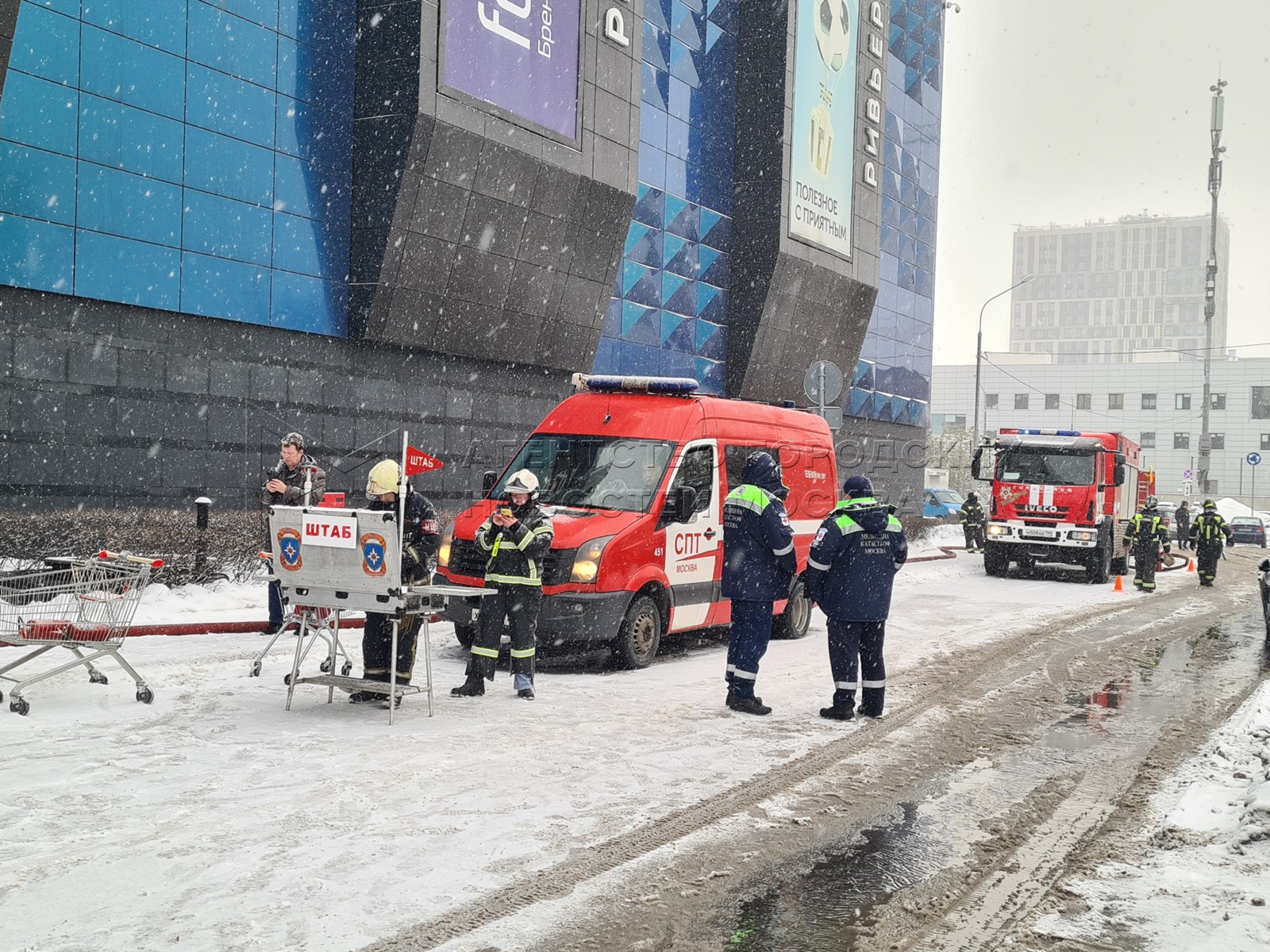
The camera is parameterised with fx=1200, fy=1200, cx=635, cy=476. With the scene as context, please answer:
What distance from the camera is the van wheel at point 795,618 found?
519 inches

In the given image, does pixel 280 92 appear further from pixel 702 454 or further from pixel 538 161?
pixel 702 454

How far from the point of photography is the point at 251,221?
63.4 ft

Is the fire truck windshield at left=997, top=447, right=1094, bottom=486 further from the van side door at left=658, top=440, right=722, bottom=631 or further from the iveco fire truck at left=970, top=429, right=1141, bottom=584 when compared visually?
the van side door at left=658, top=440, right=722, bottom=631

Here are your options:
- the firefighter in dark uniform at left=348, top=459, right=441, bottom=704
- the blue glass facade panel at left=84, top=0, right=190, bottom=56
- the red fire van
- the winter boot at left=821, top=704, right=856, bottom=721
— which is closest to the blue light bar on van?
the red fire van

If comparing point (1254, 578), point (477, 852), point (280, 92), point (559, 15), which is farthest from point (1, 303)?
point (1254, 578)

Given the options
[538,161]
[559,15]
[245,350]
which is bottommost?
[245,350]

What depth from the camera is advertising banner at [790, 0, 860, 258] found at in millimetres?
32250

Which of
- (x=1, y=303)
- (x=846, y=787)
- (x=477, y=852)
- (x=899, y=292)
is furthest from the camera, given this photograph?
(x=899, y=292)

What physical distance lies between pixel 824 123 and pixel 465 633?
26.2m

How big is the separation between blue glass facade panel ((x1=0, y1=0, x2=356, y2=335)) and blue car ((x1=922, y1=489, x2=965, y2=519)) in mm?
27971

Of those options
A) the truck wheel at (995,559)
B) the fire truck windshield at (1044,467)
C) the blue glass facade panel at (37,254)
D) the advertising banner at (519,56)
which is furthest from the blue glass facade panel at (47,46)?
the truck wheel at (995,559)

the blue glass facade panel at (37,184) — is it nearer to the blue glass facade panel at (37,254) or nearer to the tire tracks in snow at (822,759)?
the blue glass facade panel at (37,254)

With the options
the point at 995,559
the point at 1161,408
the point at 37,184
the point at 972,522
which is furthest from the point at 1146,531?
the point at 1161,408

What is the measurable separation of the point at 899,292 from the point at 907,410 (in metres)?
4.30
